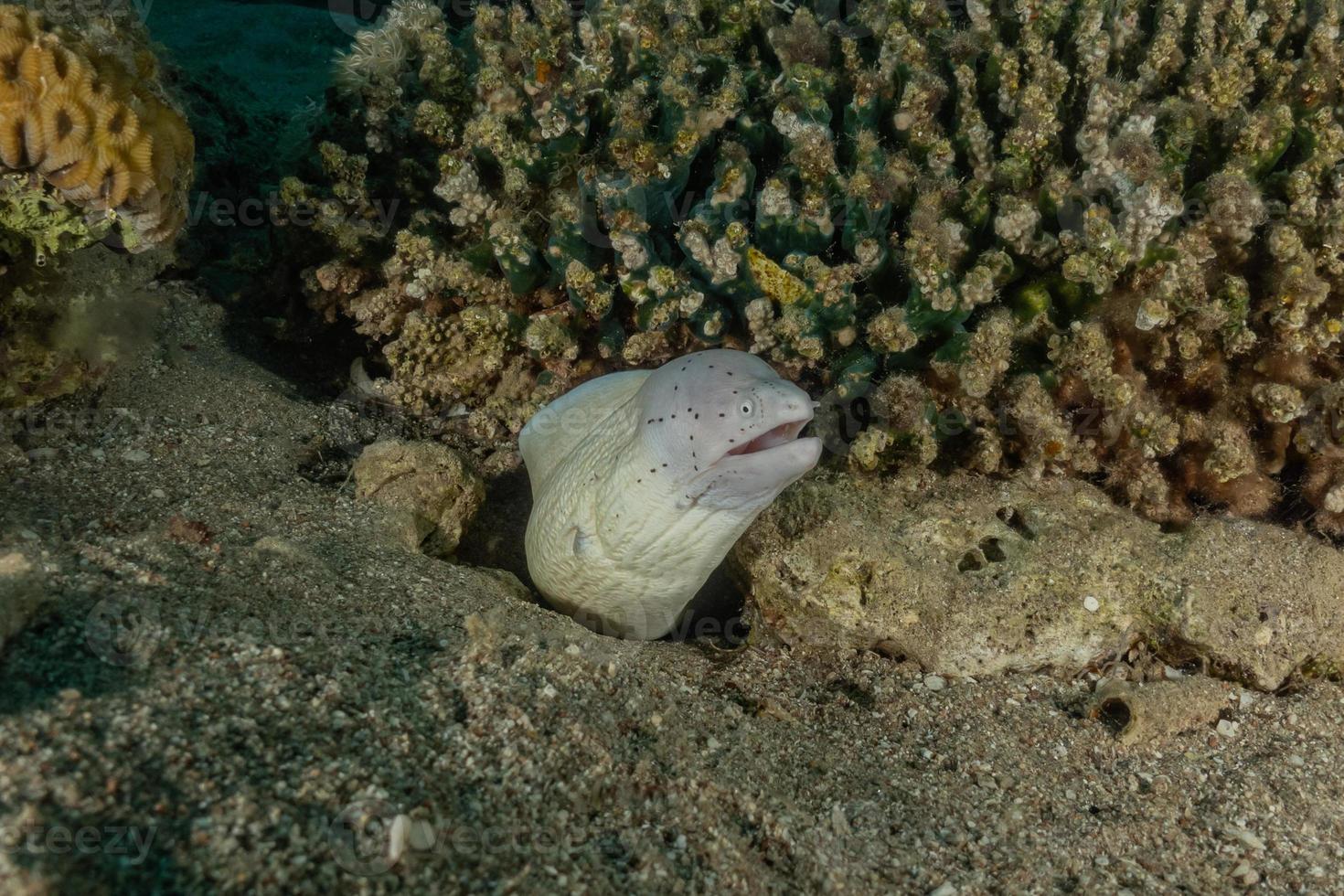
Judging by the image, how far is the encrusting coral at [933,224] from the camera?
8.63 ft

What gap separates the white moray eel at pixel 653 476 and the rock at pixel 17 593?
1.51 meters

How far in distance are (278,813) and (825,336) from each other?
7.52 ft

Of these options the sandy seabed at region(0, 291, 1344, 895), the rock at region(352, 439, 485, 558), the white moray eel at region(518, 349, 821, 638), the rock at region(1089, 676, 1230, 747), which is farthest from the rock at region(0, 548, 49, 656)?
the rock at region(1089, 676, 1230, 747)

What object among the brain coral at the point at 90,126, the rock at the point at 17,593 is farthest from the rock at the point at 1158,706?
the brain coral at the point at 90,126

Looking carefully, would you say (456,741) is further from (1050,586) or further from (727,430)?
(1050,586)

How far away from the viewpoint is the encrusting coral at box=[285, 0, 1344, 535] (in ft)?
8.63

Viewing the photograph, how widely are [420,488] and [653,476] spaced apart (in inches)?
43.1

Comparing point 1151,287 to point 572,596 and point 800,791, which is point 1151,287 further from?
point 572,596

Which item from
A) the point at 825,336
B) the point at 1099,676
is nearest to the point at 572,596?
the point at 825,336

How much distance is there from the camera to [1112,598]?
2621 millimetres

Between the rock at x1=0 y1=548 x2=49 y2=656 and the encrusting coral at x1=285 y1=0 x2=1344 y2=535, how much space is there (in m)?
1.75

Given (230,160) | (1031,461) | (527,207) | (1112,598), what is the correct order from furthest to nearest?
(230,160), (527,207), (1031,461), (1112,598)

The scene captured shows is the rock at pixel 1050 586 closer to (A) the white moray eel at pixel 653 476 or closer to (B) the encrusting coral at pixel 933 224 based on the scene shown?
(B) the encrusting coral at pixel 933 224

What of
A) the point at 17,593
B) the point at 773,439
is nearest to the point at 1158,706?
the point at 773,439
